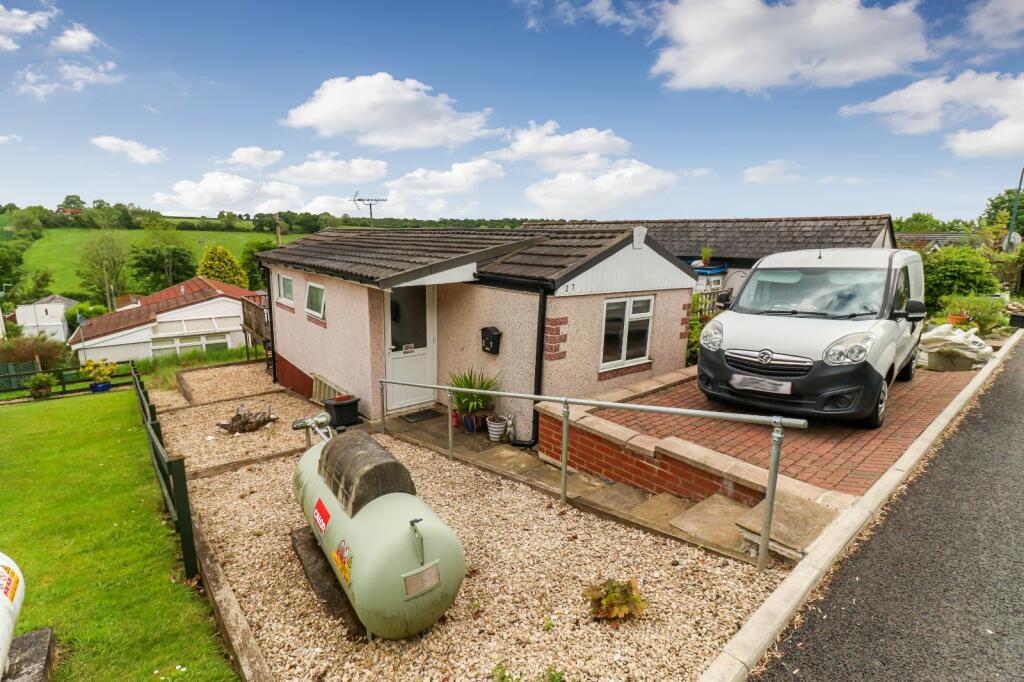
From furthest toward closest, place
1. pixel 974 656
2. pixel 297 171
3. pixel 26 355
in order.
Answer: pixel 297 171 → pixel 26 355 → pixel 974 656

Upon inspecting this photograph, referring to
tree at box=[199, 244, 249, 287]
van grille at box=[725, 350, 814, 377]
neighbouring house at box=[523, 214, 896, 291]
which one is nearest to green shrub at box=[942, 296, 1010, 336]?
neighbouring house at box=[523, 214, 896, 291]

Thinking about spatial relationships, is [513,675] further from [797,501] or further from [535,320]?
[535,320]

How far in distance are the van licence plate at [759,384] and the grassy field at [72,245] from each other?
235ft

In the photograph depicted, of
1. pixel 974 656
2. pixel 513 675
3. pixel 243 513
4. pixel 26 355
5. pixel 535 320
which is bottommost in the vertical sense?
pixel 26 355

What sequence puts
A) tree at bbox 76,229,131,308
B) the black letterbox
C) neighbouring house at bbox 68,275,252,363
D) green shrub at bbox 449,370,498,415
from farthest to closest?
tree at bbox 76,229,131,308
neighbouring house at bbox 68,275,252,363
green shrub at bbox 449,370,498,415
the black letterbox

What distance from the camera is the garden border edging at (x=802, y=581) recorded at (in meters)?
2.63

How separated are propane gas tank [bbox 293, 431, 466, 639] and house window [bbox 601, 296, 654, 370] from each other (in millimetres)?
5496

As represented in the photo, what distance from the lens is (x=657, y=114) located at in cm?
1695

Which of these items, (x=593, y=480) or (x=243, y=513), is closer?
(x=243, y=513)

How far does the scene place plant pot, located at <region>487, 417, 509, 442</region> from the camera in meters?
7.96

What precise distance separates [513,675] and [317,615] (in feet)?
5.71

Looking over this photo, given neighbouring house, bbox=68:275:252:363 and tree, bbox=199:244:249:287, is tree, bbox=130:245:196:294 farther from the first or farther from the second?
neighbouring house, bbox=68:275:252:363

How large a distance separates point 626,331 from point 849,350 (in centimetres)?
367

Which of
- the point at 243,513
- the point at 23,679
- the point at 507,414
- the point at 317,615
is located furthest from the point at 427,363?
the point at 23,679
